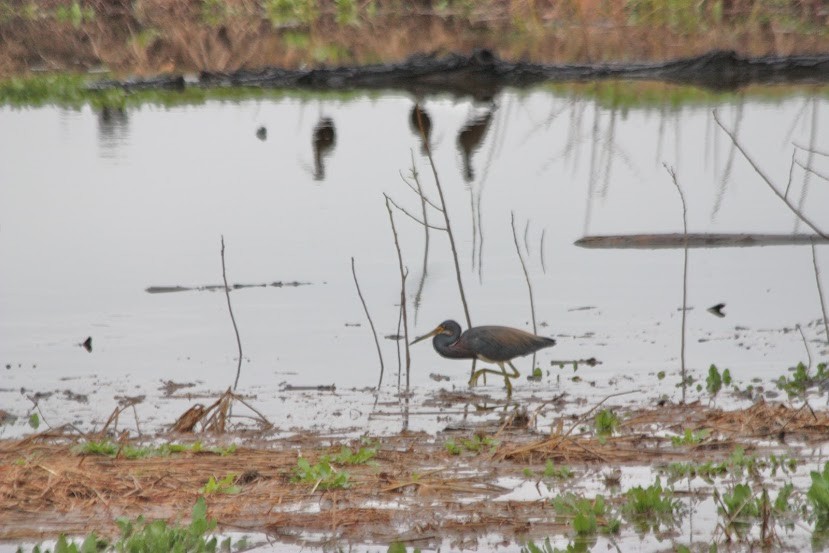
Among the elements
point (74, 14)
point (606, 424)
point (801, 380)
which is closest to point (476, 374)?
point (801, 380)

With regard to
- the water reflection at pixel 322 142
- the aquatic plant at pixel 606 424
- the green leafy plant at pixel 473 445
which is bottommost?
the green leafy plant at pixel 473 445

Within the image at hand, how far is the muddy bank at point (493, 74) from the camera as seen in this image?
22453 mm

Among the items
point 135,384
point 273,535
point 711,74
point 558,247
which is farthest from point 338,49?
point 273,535

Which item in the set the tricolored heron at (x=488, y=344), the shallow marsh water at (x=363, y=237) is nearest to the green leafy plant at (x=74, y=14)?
the shallow marsh water at (x=363, y=237)

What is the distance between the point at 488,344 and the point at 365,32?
25.6m

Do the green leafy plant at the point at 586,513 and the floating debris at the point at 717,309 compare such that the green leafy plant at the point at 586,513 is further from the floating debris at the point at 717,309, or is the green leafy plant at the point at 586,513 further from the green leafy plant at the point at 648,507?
the floating debris at the point at 717,309

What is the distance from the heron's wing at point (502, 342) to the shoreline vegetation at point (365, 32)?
1632cm

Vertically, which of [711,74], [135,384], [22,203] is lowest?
[135,384]

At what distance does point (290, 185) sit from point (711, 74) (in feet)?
26.0

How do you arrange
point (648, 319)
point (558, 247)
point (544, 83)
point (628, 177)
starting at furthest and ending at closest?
point (544, 83) < point (628, 177) < point (558, 247) < point (648, 319)

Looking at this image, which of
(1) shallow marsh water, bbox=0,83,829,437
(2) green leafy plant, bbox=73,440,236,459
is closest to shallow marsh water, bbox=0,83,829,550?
(1) shallow marsh water, bbox=0,83,829,437

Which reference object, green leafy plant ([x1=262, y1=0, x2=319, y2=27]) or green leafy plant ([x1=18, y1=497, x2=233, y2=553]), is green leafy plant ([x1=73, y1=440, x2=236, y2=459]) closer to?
green leafy plant ([x1=18, y1=497, x2=233, y2=553])

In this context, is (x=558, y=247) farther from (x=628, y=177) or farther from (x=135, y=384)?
(x=135, y=384)

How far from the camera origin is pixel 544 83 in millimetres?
25312
